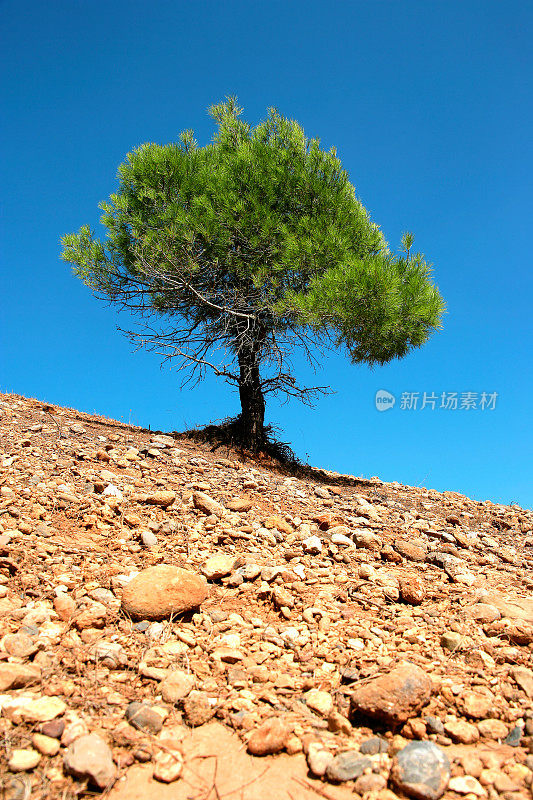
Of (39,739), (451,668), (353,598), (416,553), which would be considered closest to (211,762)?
(39,739)

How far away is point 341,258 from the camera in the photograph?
8.04m

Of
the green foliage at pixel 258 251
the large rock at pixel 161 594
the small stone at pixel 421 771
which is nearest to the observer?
the small stone at pixel 421 771

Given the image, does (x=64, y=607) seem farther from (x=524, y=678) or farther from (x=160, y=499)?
(x=524, y=678)

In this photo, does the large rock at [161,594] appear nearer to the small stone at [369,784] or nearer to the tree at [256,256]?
the small stone at [369,784]

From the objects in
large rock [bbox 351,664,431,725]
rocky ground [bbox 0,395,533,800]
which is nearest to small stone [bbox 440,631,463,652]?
rocky ground [bbox 0,395,533,800]

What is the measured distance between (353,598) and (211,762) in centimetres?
169

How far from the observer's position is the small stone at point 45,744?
84.4 inches

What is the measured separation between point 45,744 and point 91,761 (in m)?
0.23

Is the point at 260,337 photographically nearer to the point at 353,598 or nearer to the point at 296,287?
the point at 296,287

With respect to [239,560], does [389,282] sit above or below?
above

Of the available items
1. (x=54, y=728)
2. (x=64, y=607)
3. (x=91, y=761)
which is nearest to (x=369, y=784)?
(x=91, y=761)

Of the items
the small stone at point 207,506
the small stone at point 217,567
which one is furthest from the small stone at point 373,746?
the small stone at point 207,506

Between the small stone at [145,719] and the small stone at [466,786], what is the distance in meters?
1.24

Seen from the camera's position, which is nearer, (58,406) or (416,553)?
(416,553)
